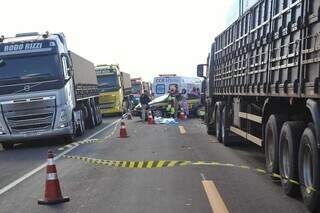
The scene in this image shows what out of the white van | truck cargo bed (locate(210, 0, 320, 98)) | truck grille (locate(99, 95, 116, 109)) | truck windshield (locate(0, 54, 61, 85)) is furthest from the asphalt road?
the white van

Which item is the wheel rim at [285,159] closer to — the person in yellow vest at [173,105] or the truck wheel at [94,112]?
the truck wheel at [94,112]

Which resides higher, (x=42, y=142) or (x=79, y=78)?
(x=79, y=78)

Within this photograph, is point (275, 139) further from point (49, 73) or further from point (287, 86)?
point (49, 73)

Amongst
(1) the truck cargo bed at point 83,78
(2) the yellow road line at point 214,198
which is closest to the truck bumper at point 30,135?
(1) the truck cargo bed at point 83,78

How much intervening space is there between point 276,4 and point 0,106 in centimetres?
1080

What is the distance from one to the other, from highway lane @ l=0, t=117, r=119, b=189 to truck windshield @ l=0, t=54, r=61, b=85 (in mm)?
2124

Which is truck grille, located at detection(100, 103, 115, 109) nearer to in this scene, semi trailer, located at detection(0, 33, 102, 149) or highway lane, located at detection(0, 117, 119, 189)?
highway lane, located at detection(0, 117, 119, 189)

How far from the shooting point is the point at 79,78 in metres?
24.5

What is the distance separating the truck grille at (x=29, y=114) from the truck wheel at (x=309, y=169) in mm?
11457

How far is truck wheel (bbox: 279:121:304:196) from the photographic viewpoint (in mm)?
8168

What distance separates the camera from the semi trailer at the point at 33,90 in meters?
18.0

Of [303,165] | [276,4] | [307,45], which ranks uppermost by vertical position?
[276,4]

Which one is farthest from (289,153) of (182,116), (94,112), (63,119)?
(182,116)

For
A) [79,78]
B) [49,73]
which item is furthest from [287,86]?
[79,78]
